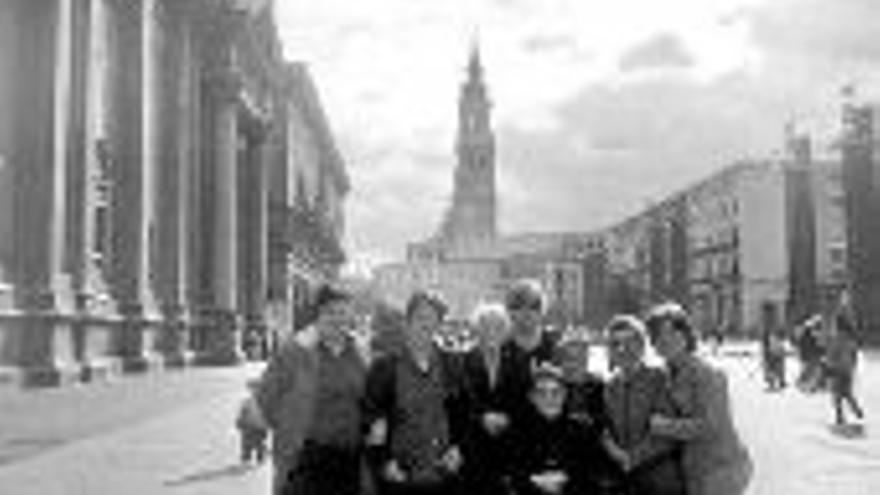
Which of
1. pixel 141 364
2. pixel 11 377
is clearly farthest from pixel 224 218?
pixel 11 377

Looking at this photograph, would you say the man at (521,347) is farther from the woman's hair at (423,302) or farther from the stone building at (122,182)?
the stone building at (122,182)

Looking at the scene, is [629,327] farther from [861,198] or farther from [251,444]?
[861,198]

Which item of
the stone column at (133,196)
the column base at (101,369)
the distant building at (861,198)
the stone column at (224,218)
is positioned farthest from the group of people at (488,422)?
the distant building at (861,198)

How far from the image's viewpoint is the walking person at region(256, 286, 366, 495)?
6680mm

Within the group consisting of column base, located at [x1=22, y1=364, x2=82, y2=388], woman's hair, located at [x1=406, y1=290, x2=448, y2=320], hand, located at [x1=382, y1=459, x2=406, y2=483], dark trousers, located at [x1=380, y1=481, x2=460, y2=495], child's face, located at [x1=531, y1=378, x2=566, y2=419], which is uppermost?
woman's hair, located at [x1=406, y1=290, x2=448, y2=320]

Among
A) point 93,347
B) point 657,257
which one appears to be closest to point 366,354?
point 93,347

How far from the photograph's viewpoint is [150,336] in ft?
128

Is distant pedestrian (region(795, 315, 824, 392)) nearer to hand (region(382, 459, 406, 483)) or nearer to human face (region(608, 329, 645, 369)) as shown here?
human face (region(608, 329, 645, 369))

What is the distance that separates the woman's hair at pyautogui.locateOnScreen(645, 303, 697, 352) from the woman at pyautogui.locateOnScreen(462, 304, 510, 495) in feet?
2.19

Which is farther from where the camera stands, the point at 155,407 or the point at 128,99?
the point at 128,99

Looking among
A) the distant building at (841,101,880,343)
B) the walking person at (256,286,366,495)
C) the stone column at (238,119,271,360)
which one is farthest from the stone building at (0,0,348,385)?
the distant building at (841,101,880,343)

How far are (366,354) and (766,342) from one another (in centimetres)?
3138

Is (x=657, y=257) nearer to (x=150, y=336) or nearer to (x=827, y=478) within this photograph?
(x=150, y=336)

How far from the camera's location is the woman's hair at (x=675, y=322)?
22.2ft
